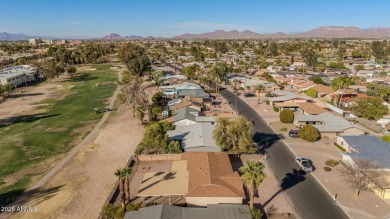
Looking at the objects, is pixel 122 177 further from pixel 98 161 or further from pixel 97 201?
pixel 98 161

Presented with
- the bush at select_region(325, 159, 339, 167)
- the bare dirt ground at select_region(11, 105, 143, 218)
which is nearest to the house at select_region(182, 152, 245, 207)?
the bare dirt ground at select_region(11, 105, 143, 218)

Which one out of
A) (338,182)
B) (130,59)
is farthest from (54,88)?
(338,182)

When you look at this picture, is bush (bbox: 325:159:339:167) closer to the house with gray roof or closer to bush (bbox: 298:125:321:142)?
the house with gray roof

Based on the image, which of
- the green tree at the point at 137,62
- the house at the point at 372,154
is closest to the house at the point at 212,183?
the house at the point at 372,154

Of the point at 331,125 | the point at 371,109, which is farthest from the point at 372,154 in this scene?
the point at 371,109

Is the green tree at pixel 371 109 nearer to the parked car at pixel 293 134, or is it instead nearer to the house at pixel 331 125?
the house at pixel 331 125

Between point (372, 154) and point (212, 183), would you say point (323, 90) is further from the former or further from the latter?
point (212, 183)
